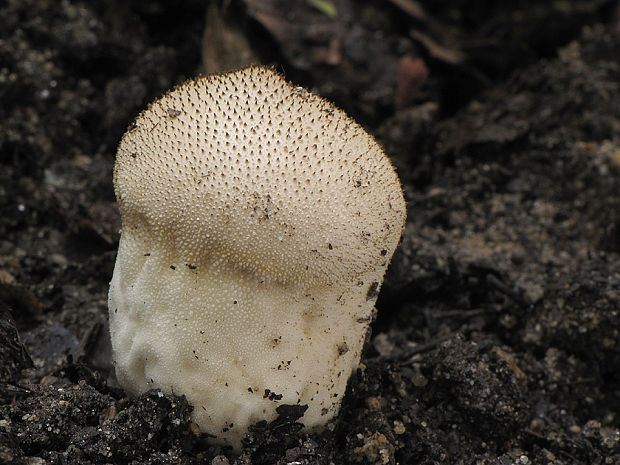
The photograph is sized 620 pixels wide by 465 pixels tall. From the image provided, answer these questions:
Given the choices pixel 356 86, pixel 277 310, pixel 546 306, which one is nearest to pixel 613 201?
pixel 546 306

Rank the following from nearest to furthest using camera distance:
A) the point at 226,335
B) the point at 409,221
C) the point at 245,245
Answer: the point at 245,245, the point at 226,335, the point at 409,221

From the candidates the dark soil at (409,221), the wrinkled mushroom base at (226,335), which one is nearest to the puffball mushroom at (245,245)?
the wrinkled mushroom base at (226,335)

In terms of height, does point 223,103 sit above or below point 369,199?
above

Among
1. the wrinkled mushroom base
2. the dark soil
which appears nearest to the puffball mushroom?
the wrinkled mushroom base

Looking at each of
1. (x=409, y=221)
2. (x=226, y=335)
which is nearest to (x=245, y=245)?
(x=226, y=335)

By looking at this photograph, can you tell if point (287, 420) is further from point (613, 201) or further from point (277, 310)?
point (613, 201)

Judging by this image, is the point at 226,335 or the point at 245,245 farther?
Answer: the point at 226,335

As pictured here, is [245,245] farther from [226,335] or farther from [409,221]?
[409,221]
